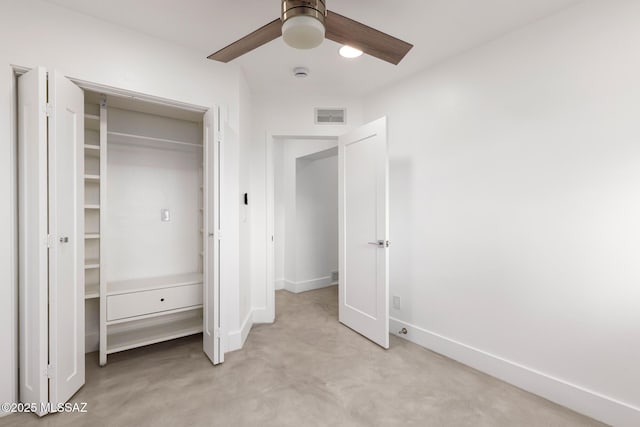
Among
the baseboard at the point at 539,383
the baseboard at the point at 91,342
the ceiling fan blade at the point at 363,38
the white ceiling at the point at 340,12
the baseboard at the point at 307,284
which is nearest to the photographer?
the ceiling fan blade at the point at 363,38

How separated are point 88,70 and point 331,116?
2.18 metres

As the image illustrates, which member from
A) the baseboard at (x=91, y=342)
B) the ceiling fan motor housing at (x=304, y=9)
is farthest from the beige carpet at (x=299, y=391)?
the ceiling fan motor housing at (x=304, y=9)

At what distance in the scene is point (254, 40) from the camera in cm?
160

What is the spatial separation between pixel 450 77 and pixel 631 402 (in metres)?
2.49

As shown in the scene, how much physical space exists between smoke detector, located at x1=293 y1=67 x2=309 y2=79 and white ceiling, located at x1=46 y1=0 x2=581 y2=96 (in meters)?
0.06

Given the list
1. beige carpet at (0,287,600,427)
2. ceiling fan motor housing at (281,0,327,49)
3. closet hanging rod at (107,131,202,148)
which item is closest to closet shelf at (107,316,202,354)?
beige carpet at (0,287,600,427)

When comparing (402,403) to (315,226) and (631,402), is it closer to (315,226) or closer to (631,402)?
(631,402)

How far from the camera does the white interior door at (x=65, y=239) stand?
69.8 inches

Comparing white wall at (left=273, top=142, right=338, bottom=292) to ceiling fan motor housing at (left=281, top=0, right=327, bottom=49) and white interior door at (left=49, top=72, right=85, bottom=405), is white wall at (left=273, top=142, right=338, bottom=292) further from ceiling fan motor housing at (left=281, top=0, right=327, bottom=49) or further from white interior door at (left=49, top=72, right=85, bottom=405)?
ceiling fan motor housing at (left=281, top=0, right=327, bottom=49)

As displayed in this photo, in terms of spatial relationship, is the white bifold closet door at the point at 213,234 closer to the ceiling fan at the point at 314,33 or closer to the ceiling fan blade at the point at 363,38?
the ceiling fan at the point at 314,33

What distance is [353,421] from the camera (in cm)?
173

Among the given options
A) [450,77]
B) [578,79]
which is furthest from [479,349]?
[450,77]

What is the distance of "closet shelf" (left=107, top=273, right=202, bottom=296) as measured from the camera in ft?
7.86

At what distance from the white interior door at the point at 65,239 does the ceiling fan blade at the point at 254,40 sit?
1038mm
